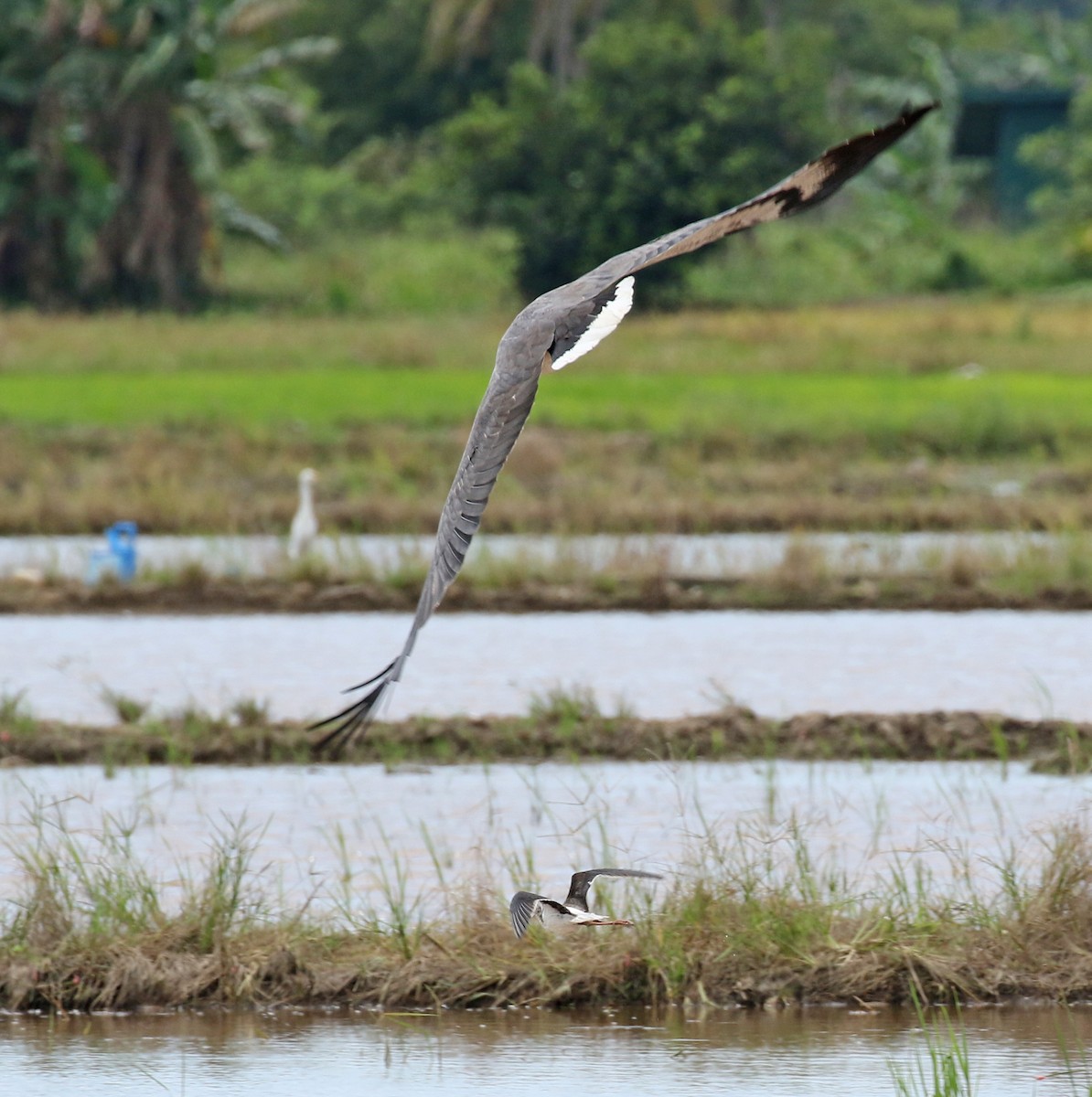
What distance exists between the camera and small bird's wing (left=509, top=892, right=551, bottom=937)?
4855 mm

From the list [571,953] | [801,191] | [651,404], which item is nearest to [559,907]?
[571,953]

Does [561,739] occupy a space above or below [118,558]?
below

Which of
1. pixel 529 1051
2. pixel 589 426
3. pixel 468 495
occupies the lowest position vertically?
pixel 529 1051

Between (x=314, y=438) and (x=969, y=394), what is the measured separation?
6.29m

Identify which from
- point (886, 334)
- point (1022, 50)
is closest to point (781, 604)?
point (886, 334)

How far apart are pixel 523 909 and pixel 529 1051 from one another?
47 centimetres

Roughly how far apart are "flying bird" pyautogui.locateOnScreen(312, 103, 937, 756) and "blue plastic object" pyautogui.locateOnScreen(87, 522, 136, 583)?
329 inches

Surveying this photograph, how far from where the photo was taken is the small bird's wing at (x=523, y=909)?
486 centimetres

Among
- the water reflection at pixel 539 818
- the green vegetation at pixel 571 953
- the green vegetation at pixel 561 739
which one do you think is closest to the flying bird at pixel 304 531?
the green vegetation at pixel 561 739

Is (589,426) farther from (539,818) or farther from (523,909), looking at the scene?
(523,909)

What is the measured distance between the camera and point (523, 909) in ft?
16.0

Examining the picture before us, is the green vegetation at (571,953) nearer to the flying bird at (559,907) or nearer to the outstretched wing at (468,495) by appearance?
the flying bird at (559,907)

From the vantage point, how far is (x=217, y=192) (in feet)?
111

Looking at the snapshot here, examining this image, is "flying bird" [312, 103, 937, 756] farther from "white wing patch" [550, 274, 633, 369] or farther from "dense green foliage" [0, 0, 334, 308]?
"dense green foliage" [0, 0, 334, 308]
